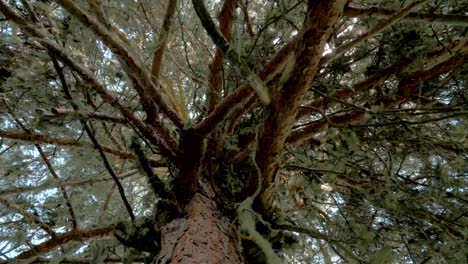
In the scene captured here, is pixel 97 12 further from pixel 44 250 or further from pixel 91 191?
pixel 91 191

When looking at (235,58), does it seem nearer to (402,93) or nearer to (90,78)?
(90,78)

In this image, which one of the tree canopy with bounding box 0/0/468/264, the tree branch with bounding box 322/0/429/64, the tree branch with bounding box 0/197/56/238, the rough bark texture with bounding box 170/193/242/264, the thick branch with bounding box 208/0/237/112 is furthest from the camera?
the thick branch with bounding box 208/0/237/112

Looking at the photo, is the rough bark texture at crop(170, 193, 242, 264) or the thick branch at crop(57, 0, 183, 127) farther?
the thick branch at crop(57, 0, 183, 127)

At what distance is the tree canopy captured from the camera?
1.56 meters

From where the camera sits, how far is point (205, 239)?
1554 mm

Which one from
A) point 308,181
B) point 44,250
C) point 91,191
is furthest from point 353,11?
point 91,191

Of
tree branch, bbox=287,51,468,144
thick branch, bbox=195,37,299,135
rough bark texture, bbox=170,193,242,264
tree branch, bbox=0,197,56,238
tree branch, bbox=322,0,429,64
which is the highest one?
tree branch, bbox=0,197,56,238

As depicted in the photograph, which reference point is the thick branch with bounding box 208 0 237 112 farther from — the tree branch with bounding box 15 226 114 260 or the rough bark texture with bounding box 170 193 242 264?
the tree branch with bounding box 15 226 114 260

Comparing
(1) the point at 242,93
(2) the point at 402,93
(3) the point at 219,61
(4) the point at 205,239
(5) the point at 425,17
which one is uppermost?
(3) the point at 219,61

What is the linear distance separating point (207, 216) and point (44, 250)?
3.78 feet

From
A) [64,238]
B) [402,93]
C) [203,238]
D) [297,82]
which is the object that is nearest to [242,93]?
[297,82]

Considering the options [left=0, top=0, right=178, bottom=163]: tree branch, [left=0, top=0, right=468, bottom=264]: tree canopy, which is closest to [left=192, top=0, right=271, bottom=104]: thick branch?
[left=0, top=0, right=468, bottom=264]: tree canopy

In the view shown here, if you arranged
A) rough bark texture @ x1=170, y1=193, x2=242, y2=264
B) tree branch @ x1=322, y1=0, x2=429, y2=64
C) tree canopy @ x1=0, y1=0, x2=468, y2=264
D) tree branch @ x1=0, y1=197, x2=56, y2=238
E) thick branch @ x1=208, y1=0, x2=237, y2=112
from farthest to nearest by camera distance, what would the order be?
thick branch @ x1=208, y1=0, x2=237, y2=112 → tree branch @ x1=0, y1=197, x2=56, y2=238 → tree canopy @ x1=0, y1=0, x2=468, y2=264 → rough bark texture @ x1=170, y1=193, x2=242, y2=264 → tree branch @ x1=322, y1=0, x2=429, y2=64

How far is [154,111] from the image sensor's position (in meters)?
2.24
